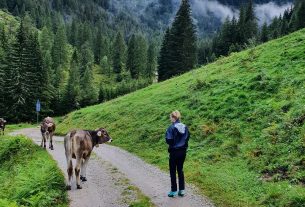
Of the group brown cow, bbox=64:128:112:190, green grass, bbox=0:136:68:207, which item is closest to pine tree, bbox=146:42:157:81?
green grass, bbox=0:136:68:207

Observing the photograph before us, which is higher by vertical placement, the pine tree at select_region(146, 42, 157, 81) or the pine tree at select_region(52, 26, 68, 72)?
the pine tree at select_region(52, 26, 68, 72)

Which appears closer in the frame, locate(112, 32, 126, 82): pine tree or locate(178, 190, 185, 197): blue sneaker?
locate(178, 190, 185, 197): blue sneaker

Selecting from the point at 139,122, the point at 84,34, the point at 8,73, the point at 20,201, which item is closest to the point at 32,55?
the point at 8,73

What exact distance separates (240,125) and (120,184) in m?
8.70

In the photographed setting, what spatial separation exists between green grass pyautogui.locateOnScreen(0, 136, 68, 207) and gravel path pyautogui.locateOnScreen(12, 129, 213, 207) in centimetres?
67

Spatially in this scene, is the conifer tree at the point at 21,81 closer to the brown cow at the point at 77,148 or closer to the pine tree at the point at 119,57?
the brown cow at the point at 77,148

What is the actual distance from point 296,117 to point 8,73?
226 ft

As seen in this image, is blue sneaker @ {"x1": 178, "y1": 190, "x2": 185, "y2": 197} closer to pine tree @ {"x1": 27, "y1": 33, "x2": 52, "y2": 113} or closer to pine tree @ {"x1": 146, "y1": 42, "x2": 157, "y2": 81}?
pine tree @ {"x1": 27, "y1": 33, "x2": 52, "y2": 113}

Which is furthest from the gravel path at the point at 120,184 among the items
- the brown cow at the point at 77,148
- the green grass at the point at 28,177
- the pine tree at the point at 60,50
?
A: the pine tree at the point at 60,50

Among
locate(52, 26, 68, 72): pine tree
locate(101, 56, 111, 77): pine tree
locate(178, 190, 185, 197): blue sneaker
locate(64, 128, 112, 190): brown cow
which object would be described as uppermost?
locate(64, 128, 112, 190): brown cow

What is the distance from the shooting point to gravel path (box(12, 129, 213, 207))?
14.1 meters

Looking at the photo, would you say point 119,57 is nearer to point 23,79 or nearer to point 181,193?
point 23,79

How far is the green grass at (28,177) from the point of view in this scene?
14.2 meters

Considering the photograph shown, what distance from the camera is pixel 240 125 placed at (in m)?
22.4
